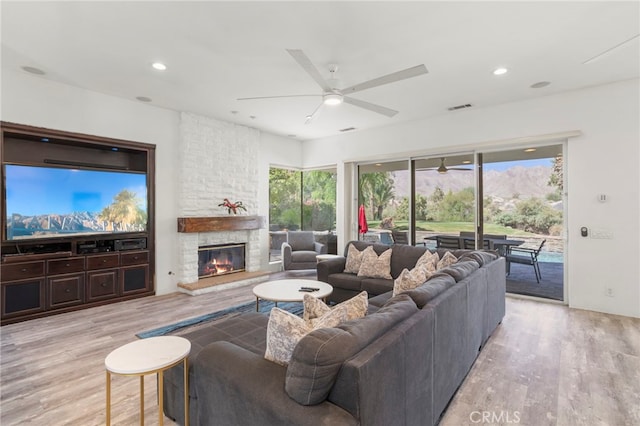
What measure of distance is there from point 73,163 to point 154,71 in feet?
6.74

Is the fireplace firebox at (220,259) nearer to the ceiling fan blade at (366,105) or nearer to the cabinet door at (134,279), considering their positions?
the cabinet door at (134,279)

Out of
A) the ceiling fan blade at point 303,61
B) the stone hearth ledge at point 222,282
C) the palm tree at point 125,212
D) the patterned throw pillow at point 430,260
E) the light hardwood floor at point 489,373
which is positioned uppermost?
the ceiling fan blade at point 303,61

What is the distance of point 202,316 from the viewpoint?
3957mm

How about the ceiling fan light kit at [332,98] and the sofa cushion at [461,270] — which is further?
the ceiling fan light kit at [332,98]

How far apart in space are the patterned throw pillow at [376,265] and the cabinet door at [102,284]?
364 cm

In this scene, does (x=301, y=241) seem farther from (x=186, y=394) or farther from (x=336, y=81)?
(x=186, y=394)

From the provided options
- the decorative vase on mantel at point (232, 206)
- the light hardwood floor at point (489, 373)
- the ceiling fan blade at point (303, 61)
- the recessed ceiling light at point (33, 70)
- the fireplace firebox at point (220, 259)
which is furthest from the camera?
the decorative vase on mantel at point (232, 206)

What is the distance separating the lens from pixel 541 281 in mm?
4949

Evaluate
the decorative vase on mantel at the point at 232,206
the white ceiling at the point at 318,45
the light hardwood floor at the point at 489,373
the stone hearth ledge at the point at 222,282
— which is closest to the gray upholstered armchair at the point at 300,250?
the stone hearth ledge at the point at 222,282

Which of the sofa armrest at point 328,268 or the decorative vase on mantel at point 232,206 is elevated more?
the decorative vase on mantel at point 232,206

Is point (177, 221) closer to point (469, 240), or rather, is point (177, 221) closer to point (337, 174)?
point (337, 174)

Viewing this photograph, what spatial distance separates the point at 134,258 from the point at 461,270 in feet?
15.1

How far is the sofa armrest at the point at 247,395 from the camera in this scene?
121 cm

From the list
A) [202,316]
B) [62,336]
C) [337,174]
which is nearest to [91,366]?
[62,336]
